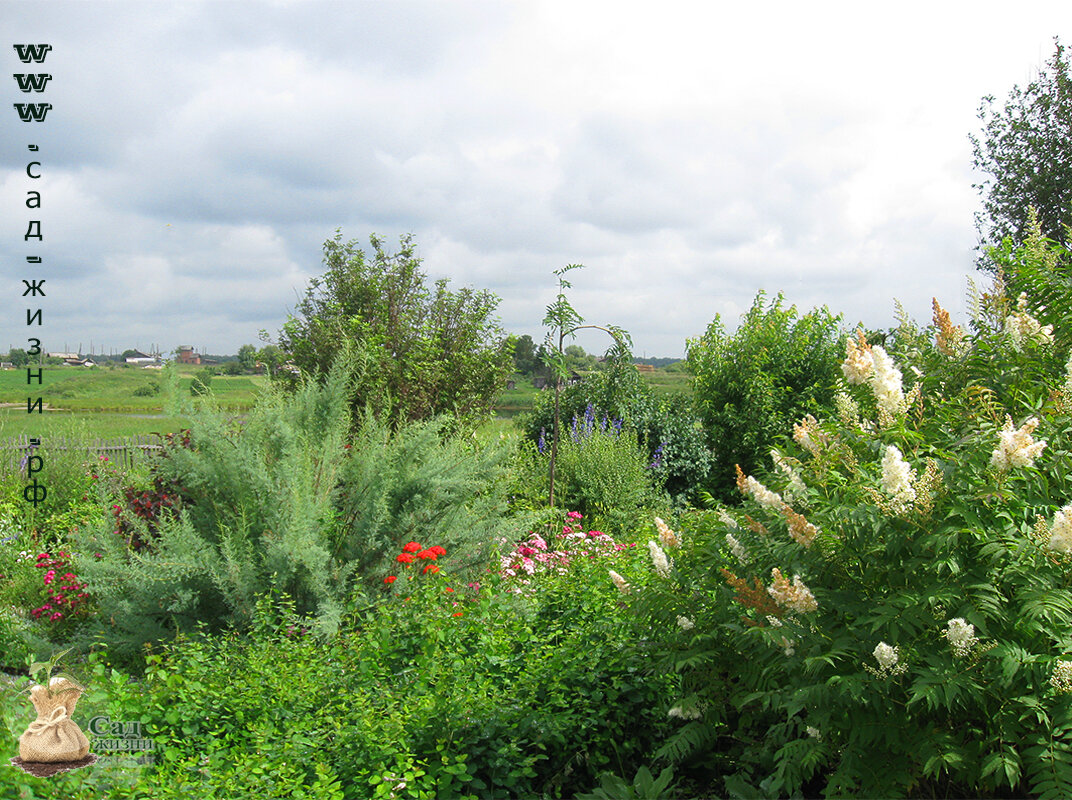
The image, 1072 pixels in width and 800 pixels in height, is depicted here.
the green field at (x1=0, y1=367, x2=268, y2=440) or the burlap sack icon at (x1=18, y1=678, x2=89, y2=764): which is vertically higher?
the green field at (x1=0, y1=367, x2=268, y2=440)

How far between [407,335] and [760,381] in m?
4.55

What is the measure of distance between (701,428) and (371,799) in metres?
7.63

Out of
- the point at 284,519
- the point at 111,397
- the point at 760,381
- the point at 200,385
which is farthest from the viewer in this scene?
the point at 111,397

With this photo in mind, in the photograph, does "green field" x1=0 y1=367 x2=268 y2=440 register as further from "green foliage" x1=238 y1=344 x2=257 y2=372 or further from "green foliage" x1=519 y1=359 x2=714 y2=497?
"green foliage" x1=519 y1=359 x2=714 y2=497

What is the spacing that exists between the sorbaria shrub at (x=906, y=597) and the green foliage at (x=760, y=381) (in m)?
6.61

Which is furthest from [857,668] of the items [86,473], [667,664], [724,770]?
[86,473]

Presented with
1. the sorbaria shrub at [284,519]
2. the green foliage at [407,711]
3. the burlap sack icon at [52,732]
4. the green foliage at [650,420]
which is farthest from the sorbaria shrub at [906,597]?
the green foliage at [650,420]

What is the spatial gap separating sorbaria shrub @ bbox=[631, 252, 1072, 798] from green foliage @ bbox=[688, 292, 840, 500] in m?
6.61

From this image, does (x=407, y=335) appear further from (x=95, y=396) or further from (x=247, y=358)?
(x=95, y=396)

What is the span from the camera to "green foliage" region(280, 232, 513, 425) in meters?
9.27

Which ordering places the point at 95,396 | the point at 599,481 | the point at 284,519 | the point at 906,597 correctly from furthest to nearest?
the point at 95,396 < the point at 599,481 < the point at 284,519 < the point at 906,597

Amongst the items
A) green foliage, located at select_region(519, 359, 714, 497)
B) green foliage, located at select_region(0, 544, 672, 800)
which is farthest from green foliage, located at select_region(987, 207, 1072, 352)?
green foliage, located at select_region(519, 359, 714, 497)

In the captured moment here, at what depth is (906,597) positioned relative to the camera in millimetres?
2002

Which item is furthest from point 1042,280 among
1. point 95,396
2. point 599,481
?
point 95,396
